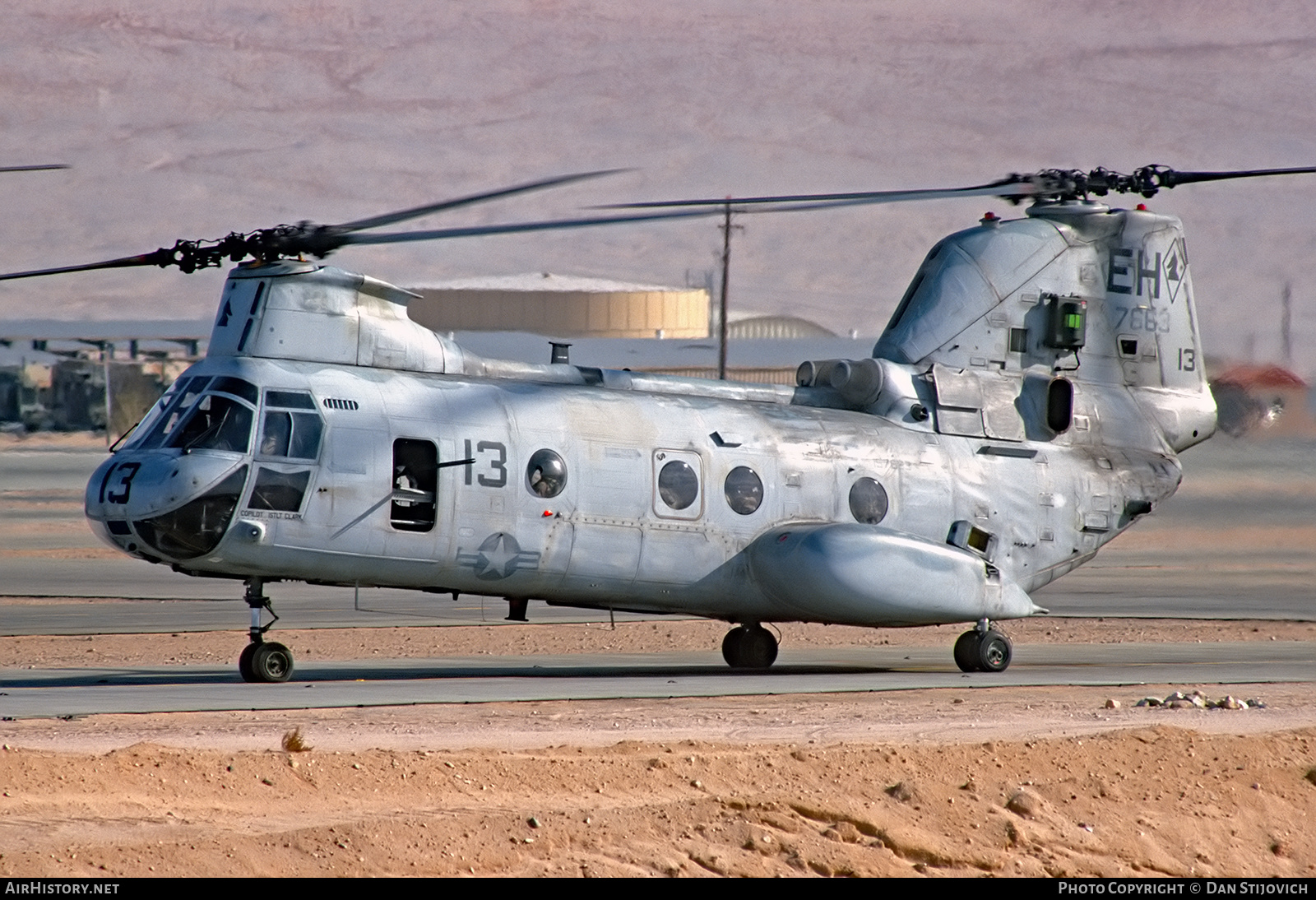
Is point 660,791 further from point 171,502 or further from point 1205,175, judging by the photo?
point 1205,175

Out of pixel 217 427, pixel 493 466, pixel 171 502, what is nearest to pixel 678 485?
pixel 493 466

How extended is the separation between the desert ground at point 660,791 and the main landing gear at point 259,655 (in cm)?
248

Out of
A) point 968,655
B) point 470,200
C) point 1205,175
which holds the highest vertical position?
point 1205,175

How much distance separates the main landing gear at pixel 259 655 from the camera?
17.2 metres

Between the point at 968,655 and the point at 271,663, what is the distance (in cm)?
767

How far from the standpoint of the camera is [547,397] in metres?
18.6

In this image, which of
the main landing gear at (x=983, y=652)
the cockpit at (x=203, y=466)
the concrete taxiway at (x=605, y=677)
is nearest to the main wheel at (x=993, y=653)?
the main landing gear at (x=983, y=652)

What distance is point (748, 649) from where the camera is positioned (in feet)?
69.6

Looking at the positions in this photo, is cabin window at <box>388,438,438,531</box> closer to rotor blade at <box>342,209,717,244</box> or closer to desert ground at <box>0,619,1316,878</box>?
rotor blade at <box>342,209,717,244</box>

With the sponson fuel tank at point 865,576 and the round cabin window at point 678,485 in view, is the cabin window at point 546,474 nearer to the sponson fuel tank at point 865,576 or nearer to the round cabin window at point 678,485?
the round cabin window at point 678,485

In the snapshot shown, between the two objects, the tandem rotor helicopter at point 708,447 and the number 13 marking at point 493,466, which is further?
the number 13 marking at point 493,466

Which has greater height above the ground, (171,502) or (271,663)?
(171,502)

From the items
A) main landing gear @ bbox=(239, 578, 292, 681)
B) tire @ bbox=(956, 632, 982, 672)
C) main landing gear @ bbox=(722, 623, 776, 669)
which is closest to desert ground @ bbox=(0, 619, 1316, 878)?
main landing gear @ bbox=(239, 578, 292, 681)

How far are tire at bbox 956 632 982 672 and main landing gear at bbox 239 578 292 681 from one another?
24.4 feet
